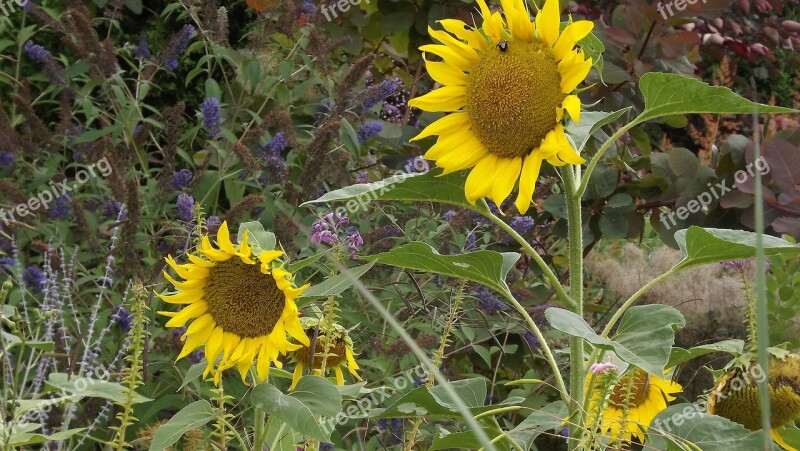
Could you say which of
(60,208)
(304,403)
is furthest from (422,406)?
(60,208)

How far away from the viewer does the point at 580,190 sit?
1.30 meters

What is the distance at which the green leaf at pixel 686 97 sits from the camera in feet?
3.94

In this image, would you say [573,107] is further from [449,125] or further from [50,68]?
[50,68]

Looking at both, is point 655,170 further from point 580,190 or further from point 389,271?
point 580,190

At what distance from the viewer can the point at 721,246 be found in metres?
1.28

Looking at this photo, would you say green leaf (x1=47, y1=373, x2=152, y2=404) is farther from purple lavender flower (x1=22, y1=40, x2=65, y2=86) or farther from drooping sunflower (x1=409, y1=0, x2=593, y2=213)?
purple lavender flower (x1=22, y1=40, x2=65, y2=86)

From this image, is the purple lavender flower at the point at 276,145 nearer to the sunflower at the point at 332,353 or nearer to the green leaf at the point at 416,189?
the sunflower at the point at 332,353

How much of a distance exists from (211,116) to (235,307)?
5.30 feet

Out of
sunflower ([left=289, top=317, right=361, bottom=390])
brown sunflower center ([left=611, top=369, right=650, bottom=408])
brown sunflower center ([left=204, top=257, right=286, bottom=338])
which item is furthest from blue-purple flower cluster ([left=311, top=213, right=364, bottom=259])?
brown sunflower center ([left=611, top=369, right=650, bottom=408])

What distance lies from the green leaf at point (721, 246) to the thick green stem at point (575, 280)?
5.5 inches

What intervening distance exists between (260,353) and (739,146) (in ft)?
6.64

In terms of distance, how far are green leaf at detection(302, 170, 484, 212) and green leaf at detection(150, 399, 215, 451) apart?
0.36 metres

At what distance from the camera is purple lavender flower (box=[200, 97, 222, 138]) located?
291 centimetres

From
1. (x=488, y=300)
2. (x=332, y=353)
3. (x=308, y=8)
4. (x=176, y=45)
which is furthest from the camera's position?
(x=308, y=8)
